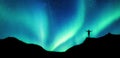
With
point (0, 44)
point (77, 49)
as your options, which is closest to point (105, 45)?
point (77, 49)

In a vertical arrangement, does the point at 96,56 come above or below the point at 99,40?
below

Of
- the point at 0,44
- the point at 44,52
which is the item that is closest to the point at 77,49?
the point at 44,52

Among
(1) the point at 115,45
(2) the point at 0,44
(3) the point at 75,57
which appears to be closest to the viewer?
(1) the point at 115,45

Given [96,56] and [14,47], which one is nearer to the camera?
[96,56]

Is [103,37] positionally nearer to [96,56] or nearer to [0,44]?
[96,56]

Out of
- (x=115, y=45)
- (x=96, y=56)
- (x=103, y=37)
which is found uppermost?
(x=103, y=37)

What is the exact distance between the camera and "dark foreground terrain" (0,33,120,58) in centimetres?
3459

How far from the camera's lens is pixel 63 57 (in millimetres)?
39906

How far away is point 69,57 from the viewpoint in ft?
127

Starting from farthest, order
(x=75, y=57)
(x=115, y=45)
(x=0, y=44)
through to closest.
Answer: (x=0, y=44), (x=75, y=57), (x=115, y=45)

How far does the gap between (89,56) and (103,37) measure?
5.24 metres

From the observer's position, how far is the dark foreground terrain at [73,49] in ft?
113

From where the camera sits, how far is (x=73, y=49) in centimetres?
3931

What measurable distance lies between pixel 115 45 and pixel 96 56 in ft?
13.0
